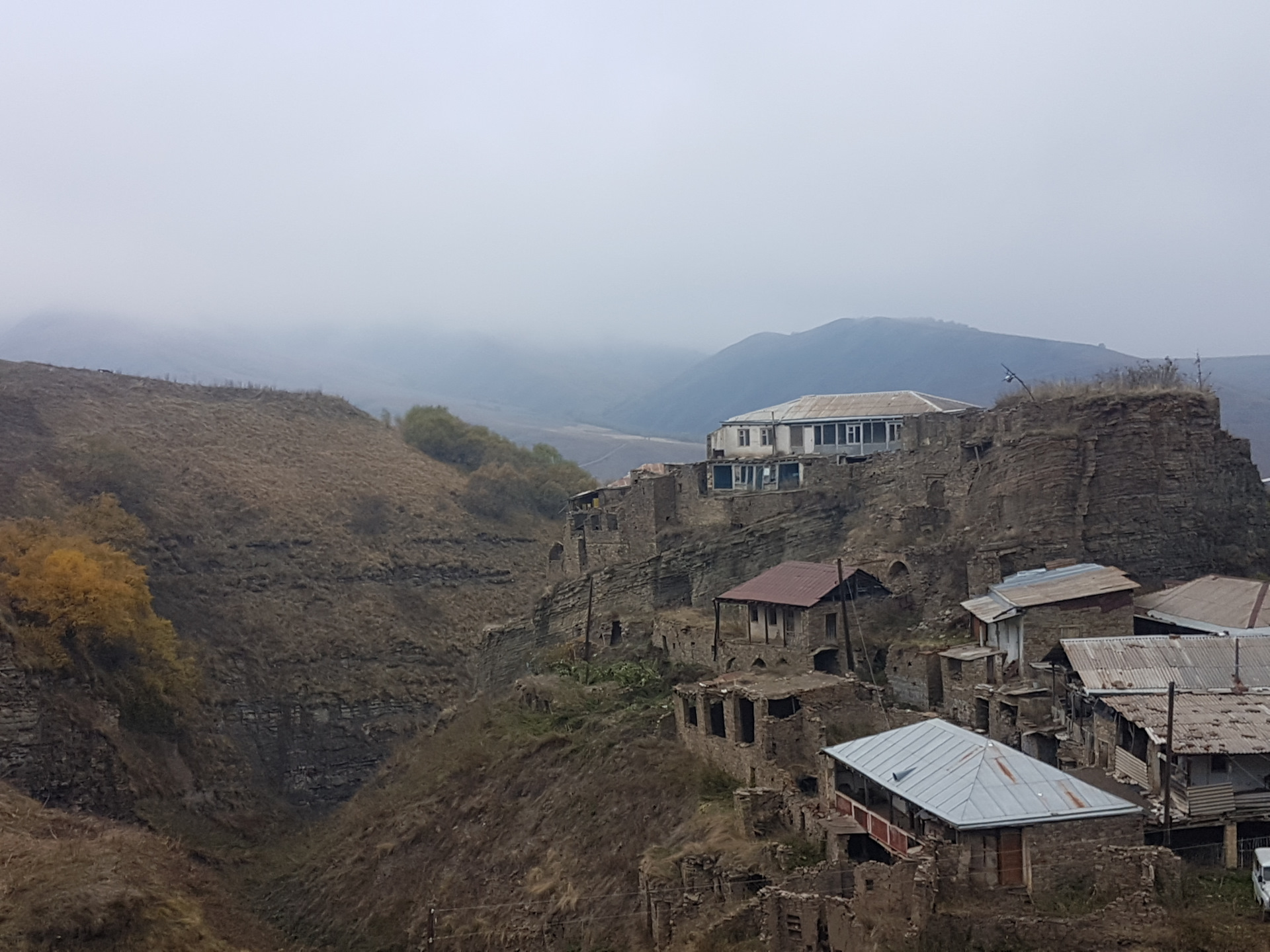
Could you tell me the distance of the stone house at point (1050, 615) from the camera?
24.4 m

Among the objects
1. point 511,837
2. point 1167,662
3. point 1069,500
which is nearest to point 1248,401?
point 1069,500

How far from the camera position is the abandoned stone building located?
1571 inches

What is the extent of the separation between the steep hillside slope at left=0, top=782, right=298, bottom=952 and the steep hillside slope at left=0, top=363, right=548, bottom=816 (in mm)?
6521

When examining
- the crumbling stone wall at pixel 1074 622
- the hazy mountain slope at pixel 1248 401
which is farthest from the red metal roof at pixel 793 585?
the hazy mountain slope at pixel 1248 401

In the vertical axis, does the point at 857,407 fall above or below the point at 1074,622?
above

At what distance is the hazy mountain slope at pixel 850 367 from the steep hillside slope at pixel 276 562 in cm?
5355

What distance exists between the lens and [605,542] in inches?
1619

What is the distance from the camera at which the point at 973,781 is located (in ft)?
56.7

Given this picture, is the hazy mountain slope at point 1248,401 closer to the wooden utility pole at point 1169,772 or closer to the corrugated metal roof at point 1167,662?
the corrugated metal roof at point 1167,662

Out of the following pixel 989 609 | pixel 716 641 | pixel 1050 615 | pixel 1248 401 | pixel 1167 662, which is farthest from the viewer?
pixel 1248 401

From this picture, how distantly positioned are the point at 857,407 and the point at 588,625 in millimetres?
12982

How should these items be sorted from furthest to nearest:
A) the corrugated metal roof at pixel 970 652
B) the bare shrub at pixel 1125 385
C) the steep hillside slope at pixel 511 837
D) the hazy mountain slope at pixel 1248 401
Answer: the hazy mountain slope at pixel 1248 401, the bare shrub at pixel 1125 385, the corrugated metal roof at pixel 970 652, the steep hillside slope at pixel 511 837

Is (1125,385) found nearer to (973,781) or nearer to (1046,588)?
(1046,588)

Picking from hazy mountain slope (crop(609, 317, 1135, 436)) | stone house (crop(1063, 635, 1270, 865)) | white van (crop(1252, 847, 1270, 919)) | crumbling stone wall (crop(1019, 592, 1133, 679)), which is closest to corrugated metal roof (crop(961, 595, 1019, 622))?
crumbling stone wall (crop(1019, 592, 1133, 679))
